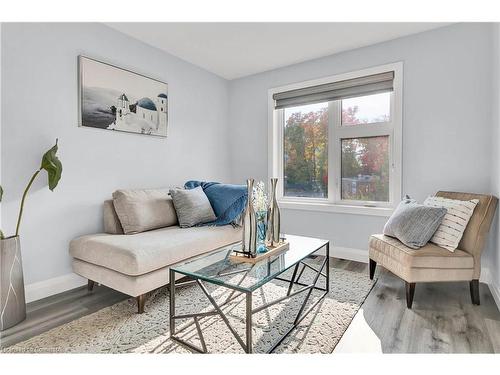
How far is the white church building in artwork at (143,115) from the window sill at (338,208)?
1.82 m

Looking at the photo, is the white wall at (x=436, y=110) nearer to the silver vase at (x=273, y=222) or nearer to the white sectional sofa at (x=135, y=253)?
the silver vase at (x=273, y=222)

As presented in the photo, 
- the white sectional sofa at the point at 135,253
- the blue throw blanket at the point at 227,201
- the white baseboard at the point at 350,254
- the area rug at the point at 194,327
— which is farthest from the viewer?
the white baseboard at the point at 350,254

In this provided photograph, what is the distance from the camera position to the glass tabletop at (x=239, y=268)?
1.49 m

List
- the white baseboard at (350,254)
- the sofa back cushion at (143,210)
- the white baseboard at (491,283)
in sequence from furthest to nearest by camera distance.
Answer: the white baseboard at (350,254) < the sofa back cushion at (143,210) < the white baseboard at (491,283)

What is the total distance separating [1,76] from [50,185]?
0.86 m

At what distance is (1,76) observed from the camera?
6.70 ft

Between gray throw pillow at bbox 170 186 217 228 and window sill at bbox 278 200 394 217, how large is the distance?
3.83ft

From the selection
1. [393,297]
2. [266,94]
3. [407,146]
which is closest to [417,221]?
[393,297]

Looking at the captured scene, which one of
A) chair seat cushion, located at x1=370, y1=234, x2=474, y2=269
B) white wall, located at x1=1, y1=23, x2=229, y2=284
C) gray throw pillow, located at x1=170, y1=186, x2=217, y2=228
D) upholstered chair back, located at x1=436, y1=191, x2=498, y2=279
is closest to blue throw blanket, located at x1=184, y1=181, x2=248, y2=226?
gray throw pillow, located at x1=170, y1=186, x2=217, y2=228

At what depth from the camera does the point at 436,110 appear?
108 inches

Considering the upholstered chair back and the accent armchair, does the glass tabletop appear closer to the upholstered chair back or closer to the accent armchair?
the accent armchair

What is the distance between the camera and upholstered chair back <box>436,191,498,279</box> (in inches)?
82.9

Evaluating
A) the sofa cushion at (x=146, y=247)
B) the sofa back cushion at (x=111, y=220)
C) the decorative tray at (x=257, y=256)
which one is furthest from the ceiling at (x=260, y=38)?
the decorative tray at (x=257, y=256)

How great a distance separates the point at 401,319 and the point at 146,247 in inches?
73.7
